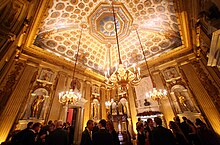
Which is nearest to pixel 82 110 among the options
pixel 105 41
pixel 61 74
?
pixel 61 74

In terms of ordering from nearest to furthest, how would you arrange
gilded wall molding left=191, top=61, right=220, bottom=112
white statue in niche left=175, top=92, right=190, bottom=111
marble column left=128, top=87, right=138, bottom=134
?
1. gilded wall molding left=191, top=61, right=220, bottom=112
2. white statue in niche left=175, top=92, right=190, bottom=111
3. marble column left=128, top=87, right=138, bottom=134

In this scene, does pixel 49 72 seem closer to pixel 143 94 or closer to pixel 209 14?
pixel 143 94

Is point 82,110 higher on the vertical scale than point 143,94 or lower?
lower

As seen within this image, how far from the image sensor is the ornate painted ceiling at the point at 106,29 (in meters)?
6.53

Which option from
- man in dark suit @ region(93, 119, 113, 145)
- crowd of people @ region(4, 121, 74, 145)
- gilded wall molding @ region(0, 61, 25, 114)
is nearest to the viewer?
man in dark suit @ region(93, 119, 113, 145)

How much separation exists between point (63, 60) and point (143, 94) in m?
6.99

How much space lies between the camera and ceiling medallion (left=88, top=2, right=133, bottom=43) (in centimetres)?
708

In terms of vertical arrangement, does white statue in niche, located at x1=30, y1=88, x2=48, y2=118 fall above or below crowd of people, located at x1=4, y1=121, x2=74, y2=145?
above

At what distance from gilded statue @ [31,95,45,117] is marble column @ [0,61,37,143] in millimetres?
612

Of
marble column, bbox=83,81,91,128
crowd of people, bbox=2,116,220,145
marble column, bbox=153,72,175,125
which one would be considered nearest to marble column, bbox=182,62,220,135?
marble column, bbox=153,72,175,125

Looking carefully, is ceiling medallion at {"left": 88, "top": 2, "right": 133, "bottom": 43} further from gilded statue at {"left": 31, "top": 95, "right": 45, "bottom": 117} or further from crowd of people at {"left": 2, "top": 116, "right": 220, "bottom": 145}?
crowd of people at {"left": 2, "top": 116, "right": 220, "bottom": 145}

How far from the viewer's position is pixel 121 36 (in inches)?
352

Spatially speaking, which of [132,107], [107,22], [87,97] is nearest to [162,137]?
[132,107]

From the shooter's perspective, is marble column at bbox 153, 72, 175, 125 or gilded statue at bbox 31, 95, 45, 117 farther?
marble column at bbox 153, 72, 175, 125
